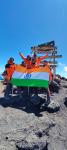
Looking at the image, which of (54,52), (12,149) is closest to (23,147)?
(12,149)

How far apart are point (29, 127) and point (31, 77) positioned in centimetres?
474

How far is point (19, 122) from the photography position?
1041 cm

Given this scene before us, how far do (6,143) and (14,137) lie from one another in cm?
49

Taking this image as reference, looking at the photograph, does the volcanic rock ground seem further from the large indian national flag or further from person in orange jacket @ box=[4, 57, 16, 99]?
person in orange jacket @ box=[4, 57, 16, 99]

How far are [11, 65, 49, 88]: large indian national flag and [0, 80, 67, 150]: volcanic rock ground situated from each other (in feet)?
2.96

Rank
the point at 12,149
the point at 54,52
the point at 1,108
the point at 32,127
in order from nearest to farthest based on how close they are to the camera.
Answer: the point at 12,149 < the point at 32,127 < the point at 1,108 < the point at 54,52

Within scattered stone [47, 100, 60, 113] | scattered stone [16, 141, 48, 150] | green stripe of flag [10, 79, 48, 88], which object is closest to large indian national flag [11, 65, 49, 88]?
green stripe of flag [10, 79, 48, 88]

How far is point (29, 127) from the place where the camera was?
983cm

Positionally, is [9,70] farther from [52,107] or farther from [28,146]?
[28,146]

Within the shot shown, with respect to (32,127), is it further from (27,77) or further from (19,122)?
(27,77)

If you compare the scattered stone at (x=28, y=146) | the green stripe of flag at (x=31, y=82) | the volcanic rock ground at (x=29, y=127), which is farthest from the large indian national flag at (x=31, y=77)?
the scattered stone at (x=28, y=146)

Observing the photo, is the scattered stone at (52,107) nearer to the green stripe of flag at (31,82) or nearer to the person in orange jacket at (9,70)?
the green stripe of flag at (31,82)

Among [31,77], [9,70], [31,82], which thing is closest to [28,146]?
[31,82]

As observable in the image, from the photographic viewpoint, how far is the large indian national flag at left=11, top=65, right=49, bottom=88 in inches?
550
